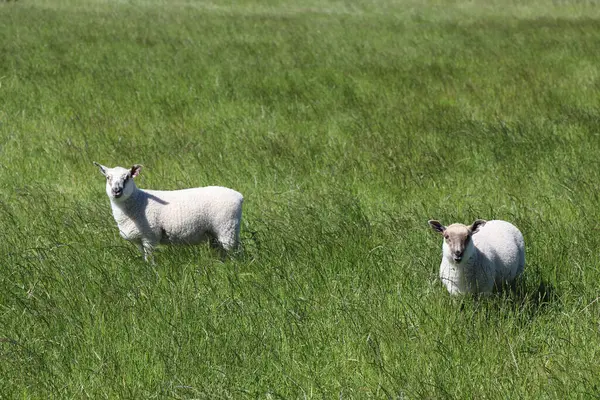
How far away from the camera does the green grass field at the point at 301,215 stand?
11.7ft

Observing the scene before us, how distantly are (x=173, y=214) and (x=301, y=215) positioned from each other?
1.03m

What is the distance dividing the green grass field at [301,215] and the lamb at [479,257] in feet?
0.36

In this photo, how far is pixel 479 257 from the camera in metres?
4.14

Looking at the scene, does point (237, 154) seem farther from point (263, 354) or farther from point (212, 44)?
point (212, 44)

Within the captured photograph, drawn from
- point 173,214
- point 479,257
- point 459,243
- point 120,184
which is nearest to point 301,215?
point 173,214

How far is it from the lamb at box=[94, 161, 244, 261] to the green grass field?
130mm

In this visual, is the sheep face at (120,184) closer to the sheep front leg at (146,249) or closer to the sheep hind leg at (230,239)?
the sheep front leg at (146,249)

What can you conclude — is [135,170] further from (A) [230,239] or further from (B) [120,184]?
(A) [230,239]

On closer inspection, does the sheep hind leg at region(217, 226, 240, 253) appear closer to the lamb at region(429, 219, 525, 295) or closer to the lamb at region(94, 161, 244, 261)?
the lamb at region(94, 161, 244, 261)

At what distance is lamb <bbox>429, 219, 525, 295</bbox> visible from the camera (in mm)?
3954

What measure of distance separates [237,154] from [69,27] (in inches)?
375

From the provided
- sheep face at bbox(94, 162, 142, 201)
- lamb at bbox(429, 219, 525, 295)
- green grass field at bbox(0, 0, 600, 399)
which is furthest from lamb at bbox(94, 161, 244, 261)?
lamb at bbox(429, 219, 525, 295)

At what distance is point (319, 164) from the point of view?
24.2 feet

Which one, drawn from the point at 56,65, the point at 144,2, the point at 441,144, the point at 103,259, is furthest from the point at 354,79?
the point at 144,2
